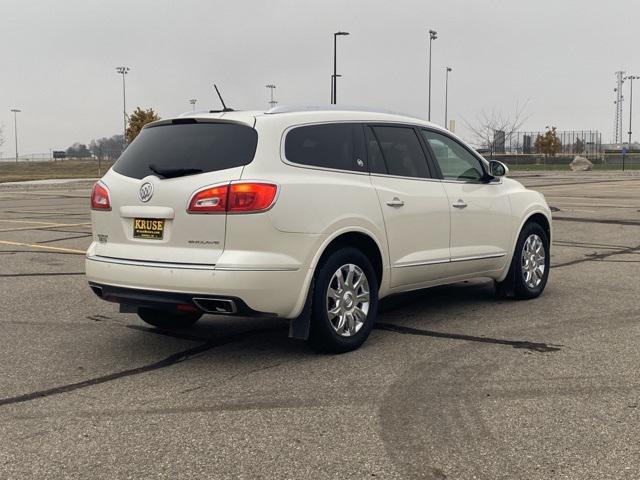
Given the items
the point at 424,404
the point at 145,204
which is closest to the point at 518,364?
the point at 424,404

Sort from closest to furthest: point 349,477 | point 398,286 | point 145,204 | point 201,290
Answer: point 349,477
point 201,290
point 145,204
point 398,286

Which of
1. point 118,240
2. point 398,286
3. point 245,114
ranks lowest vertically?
point 398,286

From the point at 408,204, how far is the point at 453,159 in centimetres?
103

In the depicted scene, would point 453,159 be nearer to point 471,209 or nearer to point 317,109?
point 471,209

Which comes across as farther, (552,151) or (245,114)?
(552,151)

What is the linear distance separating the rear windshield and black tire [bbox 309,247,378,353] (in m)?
0.93

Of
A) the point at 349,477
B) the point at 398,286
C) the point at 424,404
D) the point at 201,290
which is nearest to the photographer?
the point at 349,477

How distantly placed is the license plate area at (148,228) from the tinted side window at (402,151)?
1.88 meters

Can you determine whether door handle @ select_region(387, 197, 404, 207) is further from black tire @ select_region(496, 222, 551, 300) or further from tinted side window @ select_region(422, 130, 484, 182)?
black tire @ select_region(496, 222, 551, 300)

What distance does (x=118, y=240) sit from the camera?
18.7 feet

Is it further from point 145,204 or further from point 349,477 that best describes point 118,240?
point 349,477

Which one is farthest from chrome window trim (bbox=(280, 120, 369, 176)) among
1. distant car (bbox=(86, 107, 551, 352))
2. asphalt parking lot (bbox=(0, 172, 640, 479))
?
asphalt parking lot (bbox=(0, 172, 640, 479))

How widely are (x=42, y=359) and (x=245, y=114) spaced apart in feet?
7.25

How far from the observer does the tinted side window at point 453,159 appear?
6.96 metres
